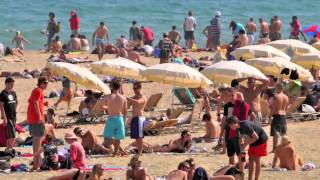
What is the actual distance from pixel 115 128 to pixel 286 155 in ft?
8.54

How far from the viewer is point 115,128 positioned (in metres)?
15.2

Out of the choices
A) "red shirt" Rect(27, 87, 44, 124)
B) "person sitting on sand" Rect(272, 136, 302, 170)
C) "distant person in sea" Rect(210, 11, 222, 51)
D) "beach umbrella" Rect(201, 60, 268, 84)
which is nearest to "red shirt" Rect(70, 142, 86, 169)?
"red shirt" Rect(27, 87, 44, 124)

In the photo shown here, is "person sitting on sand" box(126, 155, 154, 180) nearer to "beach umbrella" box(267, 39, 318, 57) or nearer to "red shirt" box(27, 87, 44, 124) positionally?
"red shirt" box(27, 87, 44, 124)

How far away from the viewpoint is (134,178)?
12.8 m

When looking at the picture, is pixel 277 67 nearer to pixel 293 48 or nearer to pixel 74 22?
pixel 293 48

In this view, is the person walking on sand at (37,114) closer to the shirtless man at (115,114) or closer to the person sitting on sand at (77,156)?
the person sitting on sand at (77,156)

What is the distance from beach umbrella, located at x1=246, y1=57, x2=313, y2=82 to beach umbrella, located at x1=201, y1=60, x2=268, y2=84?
108 centimetres

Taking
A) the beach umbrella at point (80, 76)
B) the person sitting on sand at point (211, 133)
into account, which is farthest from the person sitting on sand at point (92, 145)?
the beach umbrella at point (80, 76)

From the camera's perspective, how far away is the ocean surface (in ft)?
140

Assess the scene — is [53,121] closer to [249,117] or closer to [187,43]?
[249,117]

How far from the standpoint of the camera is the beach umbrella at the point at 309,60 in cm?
2230

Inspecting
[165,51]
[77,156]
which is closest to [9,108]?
[77,156]

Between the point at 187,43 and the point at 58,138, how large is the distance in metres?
17.5

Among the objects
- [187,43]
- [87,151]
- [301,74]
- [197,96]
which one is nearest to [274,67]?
[301,74]
